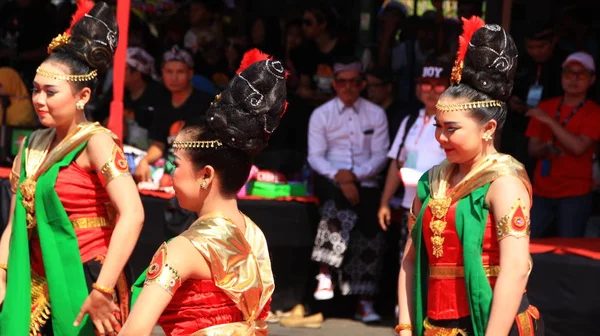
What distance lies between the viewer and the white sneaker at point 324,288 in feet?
23.7

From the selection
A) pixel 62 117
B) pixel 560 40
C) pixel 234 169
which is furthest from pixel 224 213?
pixel 560 40

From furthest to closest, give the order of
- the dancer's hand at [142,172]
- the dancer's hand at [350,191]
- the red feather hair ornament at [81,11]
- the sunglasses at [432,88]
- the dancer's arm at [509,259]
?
the dancer's hand at [142,172], the dancer's hand at [350,191], the sunglasses at [432,88], the red feather hair ornament at [81,11], the dancer's arm at [509,259]

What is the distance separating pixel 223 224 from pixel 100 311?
1095 mm

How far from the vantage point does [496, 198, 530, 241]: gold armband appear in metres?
3.47

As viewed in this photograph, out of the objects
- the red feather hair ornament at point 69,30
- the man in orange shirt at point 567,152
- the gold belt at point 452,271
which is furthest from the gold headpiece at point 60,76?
the man in orange shirt at point 567,152

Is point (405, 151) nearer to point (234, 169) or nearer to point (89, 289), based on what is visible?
point (89, 289)

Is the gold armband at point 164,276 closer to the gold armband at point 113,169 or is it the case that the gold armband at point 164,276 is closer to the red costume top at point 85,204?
the gold armband at point 113,169

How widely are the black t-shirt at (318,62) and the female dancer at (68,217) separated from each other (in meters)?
4.01

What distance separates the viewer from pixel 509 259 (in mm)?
3447

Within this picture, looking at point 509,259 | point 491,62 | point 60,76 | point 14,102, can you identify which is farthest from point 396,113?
point 509,259

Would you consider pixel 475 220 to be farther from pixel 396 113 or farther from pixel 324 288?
pixel 396 113

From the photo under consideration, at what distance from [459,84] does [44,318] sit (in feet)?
6.07

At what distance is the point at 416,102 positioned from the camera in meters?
7.66

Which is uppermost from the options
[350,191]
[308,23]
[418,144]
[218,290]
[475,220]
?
[308,23]
